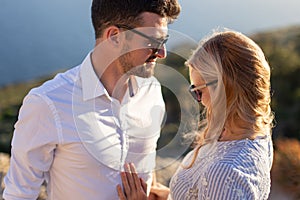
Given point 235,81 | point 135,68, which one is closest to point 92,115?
point 135,68

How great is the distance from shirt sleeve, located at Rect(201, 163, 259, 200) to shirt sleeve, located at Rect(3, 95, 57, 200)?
0.68m

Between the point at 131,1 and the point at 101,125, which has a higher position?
the point at 131,1

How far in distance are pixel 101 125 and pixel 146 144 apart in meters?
0.28

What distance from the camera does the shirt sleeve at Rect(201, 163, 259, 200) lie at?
180cm

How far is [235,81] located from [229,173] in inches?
14.1

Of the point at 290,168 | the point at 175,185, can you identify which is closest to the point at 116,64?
the point at 175,185

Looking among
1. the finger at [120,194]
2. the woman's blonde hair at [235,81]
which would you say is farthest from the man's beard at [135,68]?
the finger at [120,194]

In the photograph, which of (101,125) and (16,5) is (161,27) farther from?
(16,5)

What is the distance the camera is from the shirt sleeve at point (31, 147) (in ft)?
6.64

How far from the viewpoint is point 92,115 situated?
217 cm

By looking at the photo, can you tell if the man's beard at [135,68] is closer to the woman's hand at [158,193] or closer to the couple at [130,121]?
the couple at [130,121]

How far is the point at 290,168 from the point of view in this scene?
13.8 ft

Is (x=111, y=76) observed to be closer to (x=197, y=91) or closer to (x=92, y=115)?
(x=92, y=115)

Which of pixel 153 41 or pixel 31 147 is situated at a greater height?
pixel 153 41
